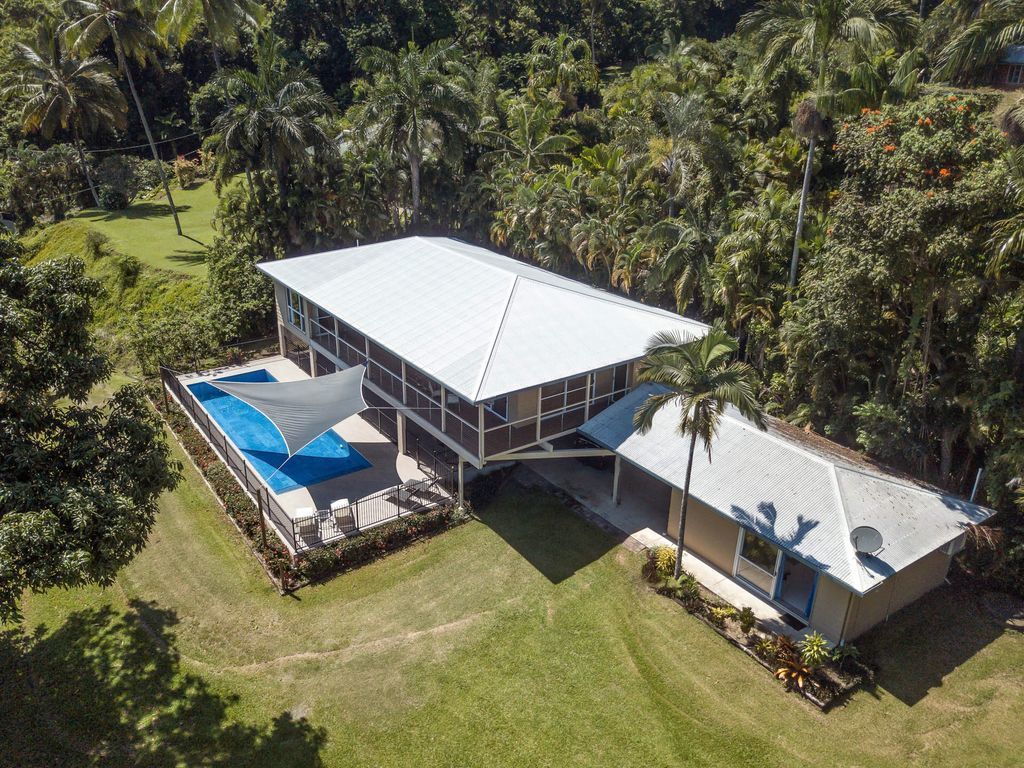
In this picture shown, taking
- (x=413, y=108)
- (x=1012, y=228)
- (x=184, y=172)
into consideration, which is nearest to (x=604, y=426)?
(x=1012, y=228)

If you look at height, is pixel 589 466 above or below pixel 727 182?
below

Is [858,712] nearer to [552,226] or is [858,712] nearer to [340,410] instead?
[340,410]

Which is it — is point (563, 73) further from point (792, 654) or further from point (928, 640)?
point (792, 654)

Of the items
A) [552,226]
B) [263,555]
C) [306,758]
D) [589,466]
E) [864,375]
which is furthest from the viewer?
[552,226]

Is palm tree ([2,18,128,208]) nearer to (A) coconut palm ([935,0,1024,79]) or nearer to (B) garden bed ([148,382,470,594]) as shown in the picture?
(B) garden bed ([148,382,470,594])

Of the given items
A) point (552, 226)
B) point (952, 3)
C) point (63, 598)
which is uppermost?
point (952, 3)

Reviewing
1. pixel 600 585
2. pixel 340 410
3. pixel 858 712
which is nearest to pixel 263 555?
pixel 340 410
